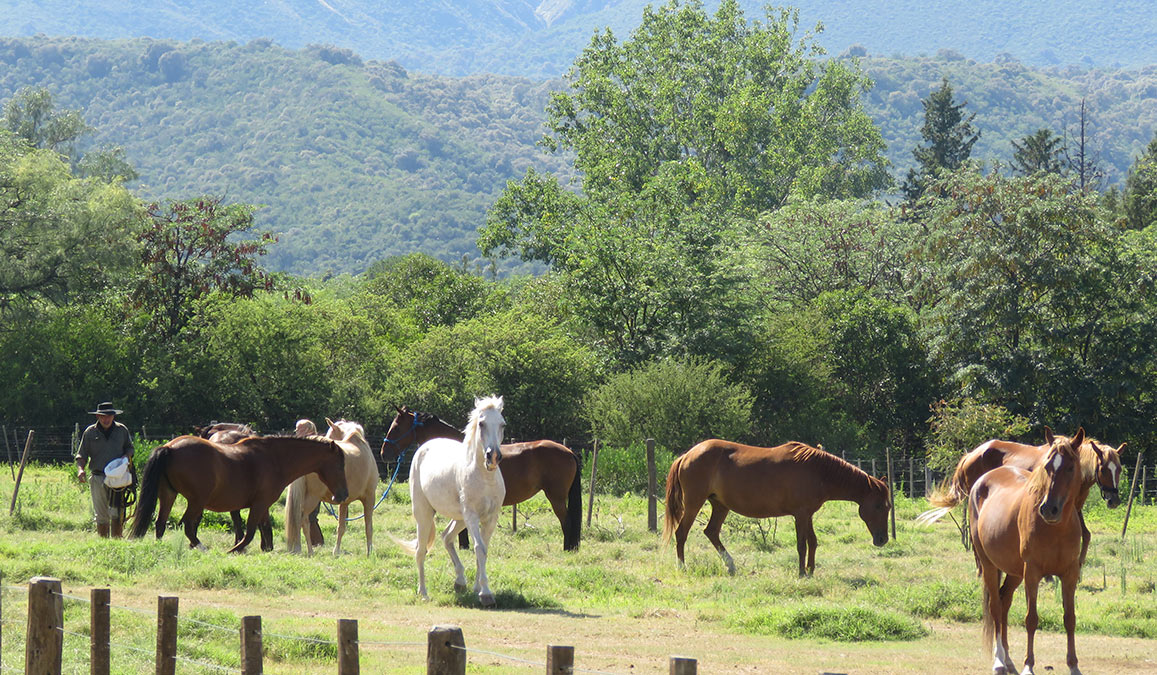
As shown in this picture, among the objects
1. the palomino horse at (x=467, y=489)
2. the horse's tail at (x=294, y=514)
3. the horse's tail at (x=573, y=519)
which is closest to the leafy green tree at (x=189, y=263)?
the horse's tail at (x=294, y=514)

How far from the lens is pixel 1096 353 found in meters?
31.2

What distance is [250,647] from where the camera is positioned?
6.26 m

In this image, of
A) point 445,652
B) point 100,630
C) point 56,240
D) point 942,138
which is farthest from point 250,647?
point 942,138

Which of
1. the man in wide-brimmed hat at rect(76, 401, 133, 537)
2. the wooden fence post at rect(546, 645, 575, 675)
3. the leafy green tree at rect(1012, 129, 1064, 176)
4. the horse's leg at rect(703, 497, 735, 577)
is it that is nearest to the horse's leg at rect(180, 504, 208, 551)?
the man in wide-brimmed hat at rect(76, 401, 133, 537)

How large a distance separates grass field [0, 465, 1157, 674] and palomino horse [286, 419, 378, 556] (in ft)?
0.89

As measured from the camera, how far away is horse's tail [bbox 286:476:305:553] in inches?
605

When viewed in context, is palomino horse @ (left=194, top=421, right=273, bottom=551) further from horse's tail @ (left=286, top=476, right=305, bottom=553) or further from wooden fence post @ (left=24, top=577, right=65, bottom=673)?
wooden fence post @ (left=24, top=577, right=65, bottom=673)

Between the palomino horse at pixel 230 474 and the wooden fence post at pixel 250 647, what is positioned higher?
the palomino horse at pixel 230 474

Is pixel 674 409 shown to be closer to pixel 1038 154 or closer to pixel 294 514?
pixel 294 514

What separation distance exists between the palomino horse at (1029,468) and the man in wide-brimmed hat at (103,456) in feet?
33.4

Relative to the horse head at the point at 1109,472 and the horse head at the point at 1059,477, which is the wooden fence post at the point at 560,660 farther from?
the horse head at the point at 1109,472

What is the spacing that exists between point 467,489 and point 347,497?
3.59 m

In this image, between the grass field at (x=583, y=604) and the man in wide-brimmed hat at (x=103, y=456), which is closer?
the grass field at (x=583, y=604)

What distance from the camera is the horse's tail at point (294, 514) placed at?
15.4 m
